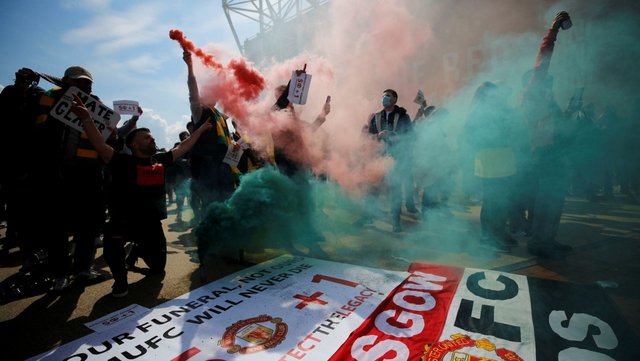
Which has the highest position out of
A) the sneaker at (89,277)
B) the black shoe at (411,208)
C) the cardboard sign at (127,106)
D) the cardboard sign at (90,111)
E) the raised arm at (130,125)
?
the cardboard sign at (127,106)

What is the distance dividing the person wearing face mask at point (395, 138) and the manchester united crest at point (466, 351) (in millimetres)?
3180

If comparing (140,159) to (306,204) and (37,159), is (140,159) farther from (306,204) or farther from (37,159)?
(306,204)

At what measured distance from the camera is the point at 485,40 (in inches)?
527

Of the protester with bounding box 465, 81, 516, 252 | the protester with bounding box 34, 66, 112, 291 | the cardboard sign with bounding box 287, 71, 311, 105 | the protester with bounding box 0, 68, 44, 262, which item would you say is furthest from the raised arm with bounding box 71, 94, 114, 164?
the protester with bounding box 465, 81, 516, 252

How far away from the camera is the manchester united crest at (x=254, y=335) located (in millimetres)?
2145

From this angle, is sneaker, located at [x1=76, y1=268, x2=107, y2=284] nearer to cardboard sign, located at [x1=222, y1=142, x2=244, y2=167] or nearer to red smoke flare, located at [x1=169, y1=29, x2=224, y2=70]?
cardboard sign, located at [x1=222, y1=142, x2=244, y2=167]

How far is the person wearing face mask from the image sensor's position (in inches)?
209

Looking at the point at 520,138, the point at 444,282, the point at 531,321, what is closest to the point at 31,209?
the point at 444,282

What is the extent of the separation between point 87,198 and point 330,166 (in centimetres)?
370

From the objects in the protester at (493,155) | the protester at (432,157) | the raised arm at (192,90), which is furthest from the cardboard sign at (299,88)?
the protester at (432,157)

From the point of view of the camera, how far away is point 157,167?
342 cm

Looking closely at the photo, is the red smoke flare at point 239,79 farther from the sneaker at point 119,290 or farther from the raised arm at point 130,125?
the sneaker at point 119,290

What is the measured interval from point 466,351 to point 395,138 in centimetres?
388

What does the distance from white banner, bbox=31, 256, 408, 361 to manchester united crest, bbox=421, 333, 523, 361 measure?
56 cm
